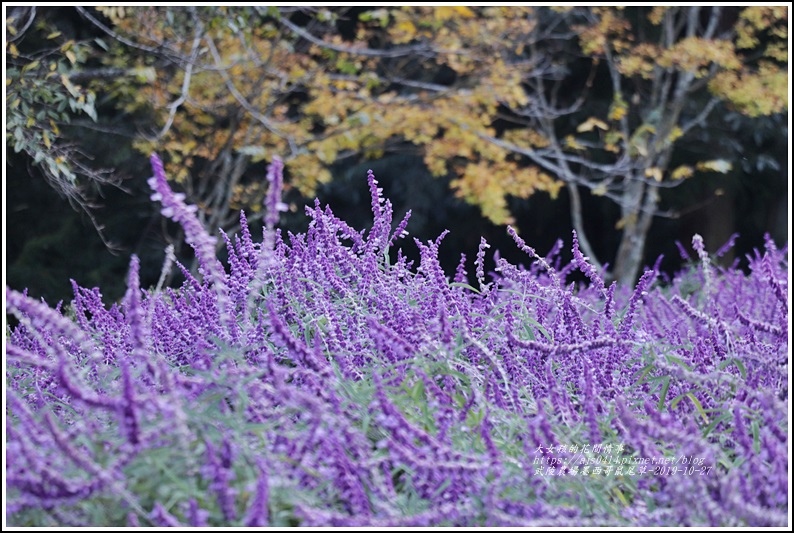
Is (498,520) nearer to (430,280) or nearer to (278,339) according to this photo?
(278,339)

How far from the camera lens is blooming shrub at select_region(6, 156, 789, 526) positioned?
5.19ft

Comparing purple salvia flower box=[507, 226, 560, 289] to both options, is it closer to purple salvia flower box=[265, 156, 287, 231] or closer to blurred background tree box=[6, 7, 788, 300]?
purple salvia flower box=[265, 156, 287, 231]

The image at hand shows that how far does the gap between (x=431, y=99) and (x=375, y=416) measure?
691 centimetres

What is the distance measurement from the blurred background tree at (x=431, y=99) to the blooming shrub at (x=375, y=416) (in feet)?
12.6

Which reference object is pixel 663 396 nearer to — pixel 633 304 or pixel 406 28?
pixel 633 304

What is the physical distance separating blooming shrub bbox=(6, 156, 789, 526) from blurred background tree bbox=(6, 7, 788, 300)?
385 cm

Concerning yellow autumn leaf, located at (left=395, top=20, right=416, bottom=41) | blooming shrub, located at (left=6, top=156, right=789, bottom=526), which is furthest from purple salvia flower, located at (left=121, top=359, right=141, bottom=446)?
yellow autumn leaf, located at (left=395, top=20, right=416, bottom=41)

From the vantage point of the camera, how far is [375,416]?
1.88 meters

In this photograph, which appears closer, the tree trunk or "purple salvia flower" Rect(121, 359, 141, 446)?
"purple salvia flower" Rect(121, 359, 141, 446)

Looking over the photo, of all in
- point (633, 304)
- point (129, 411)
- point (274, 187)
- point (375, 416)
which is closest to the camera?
point (129, 411)

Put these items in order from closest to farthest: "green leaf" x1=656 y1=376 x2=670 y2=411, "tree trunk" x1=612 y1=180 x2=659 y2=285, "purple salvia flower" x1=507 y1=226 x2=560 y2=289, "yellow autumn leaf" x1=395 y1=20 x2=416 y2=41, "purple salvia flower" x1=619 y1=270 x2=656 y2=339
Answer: "green leaf" x1=656 y1=376 x2=670 y2=411 → "purple salvia flower" x1=619 y1=270 x2=656 y2=339 → "purple salvia flower" x1=507 y1=226 x2=560 y2=289 → "yellow autumn leaf" x1=395 y1=20 x2=416 y2=41 → "tree trunk" x1=612 y1=180 x2=659 y2=285

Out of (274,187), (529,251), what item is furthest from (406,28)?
(274,187)

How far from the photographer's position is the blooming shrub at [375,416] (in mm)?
1582

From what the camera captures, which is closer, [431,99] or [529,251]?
[529,251]
